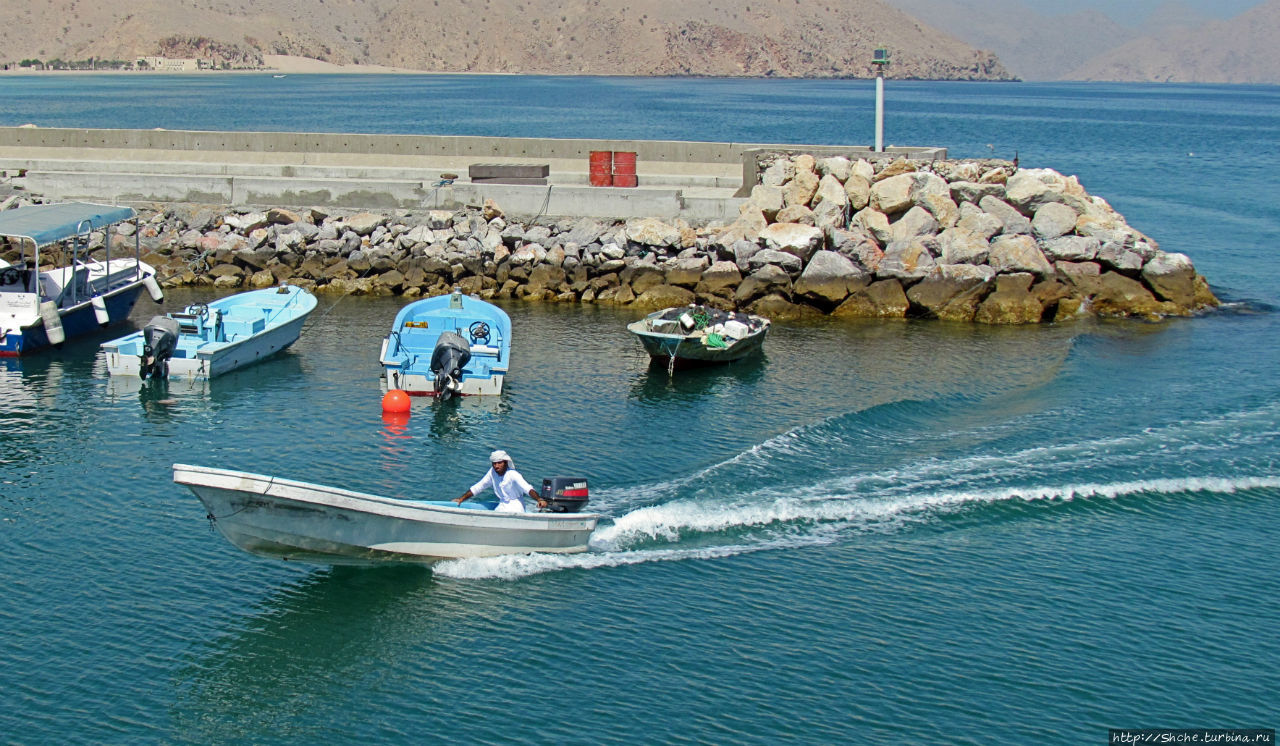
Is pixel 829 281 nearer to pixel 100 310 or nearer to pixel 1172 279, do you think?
pixel 1172 279

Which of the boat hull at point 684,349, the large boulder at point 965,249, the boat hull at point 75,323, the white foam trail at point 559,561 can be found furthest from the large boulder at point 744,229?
the white foam trail at point 559,561

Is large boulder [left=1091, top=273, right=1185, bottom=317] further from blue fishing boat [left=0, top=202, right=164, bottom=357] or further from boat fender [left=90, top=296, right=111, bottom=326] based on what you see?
boat fender [left=90, top=296, right=111, bottom=326]

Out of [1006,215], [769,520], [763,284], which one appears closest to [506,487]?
[769,520]

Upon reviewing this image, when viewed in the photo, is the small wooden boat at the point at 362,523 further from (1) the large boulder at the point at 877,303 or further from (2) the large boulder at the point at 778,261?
(1) the large boulder at the point at 877,303

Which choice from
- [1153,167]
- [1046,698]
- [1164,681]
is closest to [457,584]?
[1046,698]

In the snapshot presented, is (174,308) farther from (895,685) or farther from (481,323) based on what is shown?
(895,685)

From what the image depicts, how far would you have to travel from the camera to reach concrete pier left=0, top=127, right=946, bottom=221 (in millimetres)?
39281

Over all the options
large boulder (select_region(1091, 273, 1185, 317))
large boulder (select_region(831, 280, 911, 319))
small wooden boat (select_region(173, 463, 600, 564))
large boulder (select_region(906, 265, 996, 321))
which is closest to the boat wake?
small wooden boat (select_region(173, 463, 600, 564))

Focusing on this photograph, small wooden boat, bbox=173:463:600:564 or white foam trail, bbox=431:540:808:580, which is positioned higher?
small wooden boat, bbox=173:463:600:564

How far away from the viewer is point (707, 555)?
17891mm

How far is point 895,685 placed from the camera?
47.0 ft

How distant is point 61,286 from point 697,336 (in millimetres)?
16637

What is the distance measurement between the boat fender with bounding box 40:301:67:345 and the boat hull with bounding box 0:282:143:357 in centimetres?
15

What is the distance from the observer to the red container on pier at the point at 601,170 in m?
40.0
